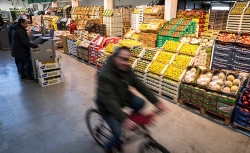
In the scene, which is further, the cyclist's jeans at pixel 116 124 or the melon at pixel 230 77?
the melon at pixel 230 77

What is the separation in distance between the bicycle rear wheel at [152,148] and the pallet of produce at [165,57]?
3030 mm

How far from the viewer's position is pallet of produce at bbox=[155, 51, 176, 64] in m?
5.00

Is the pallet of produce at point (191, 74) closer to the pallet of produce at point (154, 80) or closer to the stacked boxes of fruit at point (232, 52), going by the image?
the pallet of produce at point (154, 80)

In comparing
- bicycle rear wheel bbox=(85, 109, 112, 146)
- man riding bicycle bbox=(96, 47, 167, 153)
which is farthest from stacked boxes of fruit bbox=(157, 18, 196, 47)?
man riding bicycle bbox=(96, 47, 167, 153)

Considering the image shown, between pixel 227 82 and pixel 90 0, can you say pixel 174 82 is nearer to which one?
pixel 227 82

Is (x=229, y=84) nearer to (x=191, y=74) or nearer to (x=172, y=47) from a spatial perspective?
(x=191, y=74)

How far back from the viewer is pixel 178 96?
452cm

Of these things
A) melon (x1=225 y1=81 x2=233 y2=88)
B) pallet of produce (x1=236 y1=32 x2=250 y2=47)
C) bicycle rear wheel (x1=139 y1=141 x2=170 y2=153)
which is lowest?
bicycle rear wheel (x1=139 y1=141 x2=170 y2=153)

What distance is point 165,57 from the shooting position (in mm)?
5102

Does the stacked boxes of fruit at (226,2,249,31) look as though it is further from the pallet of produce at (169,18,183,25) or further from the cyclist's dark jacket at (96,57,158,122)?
the cyclist's dark jacket at (96,57,158,122)

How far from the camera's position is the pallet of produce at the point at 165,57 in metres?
5.00

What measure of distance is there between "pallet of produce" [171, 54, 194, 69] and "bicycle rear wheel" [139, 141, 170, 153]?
9.20 feet

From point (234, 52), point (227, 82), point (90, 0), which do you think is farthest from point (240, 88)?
point (90, 0)

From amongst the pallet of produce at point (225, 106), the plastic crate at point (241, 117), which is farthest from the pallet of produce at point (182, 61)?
the plastic crate at point (241, 117)
